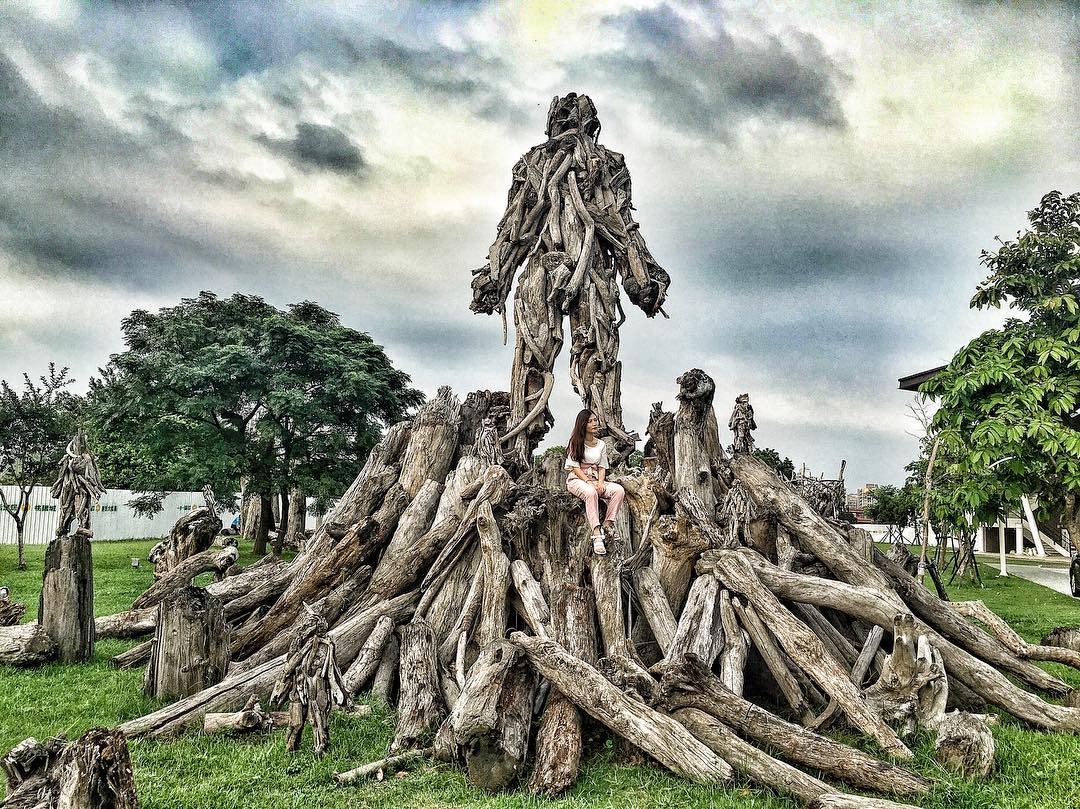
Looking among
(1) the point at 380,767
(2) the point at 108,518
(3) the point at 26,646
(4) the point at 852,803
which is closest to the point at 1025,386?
(4) the point at 852,803

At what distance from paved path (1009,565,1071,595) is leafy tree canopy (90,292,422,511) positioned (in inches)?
800

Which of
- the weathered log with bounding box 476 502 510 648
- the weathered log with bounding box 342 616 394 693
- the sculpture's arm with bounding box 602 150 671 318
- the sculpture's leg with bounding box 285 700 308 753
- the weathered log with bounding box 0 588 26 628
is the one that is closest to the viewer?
the sculpture's leg with bounding box 285 700 308 753

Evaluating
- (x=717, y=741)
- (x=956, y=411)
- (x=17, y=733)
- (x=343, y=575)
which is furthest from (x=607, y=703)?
(x=956, y=411)

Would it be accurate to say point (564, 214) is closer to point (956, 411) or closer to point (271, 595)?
point (271, 595)

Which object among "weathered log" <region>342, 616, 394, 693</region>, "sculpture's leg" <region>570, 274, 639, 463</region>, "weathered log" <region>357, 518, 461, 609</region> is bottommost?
"weathered log" <region>342, 616, 394, 693</region>

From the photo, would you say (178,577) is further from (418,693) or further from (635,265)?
(635,265)

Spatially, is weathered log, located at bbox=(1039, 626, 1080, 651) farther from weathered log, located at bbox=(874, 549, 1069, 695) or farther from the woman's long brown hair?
the woman's long brown hair

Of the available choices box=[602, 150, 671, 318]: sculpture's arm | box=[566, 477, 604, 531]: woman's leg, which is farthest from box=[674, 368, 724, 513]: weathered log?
A: box=[602, 150, 671, 318]: sculpture's arm

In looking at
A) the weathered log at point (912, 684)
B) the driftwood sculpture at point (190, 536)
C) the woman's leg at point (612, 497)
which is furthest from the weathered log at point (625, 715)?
the driftwood sculpture at point (190, 536)

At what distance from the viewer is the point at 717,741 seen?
499 cm

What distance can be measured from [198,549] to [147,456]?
1054cm

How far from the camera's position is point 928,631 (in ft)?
20.7

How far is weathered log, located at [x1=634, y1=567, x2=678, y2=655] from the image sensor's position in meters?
6.51

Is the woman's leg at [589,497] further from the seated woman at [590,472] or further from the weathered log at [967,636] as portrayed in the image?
the weathered log at [967,636]
